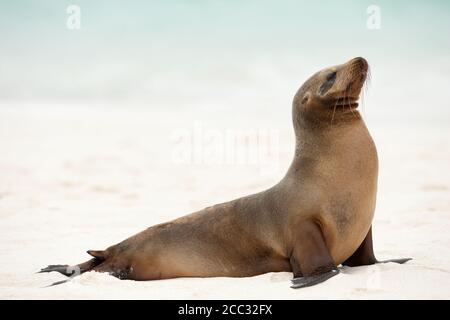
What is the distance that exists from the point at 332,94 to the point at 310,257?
1.35 m

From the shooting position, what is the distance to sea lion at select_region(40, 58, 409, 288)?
5.31 meters

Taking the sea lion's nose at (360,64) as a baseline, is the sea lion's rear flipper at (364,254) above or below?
below

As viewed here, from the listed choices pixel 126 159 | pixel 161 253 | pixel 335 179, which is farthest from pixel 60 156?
pixel 335 179

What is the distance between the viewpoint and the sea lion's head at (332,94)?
5562 millimetres

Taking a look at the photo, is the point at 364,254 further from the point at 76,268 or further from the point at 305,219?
the point at 76,268

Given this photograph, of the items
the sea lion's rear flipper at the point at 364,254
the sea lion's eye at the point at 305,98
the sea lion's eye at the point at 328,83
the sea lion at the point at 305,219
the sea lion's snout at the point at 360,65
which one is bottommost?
the sea lion's rear flipper at the point at 364,254

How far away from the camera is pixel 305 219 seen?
5.32 meters

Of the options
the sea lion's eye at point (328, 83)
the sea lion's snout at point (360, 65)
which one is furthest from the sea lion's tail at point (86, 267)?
the sea lion's snout at point (360, 65)

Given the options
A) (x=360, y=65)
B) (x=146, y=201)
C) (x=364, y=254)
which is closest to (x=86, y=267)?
(x=364, y=254)

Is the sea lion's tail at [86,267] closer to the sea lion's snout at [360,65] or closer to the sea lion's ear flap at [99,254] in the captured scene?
the sea lion's ear flap at [99,254]

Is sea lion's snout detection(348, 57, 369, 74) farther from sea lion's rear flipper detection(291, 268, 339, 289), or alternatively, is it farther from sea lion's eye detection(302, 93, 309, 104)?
sea lion's rear flipper detection(291, 268, 339, 289)

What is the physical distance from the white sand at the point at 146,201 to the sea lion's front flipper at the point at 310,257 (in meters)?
0.11
